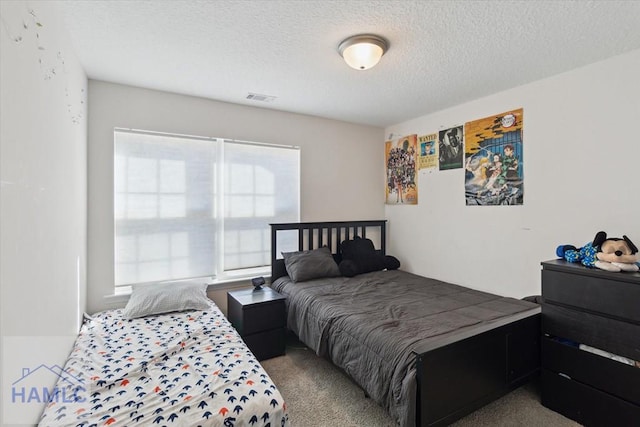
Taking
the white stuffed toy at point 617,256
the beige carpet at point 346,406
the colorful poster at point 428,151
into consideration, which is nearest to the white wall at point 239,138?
the colorful poster at point 428,151

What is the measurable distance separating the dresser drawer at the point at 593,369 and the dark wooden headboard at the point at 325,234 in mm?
2265

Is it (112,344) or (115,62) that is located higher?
(115,62)

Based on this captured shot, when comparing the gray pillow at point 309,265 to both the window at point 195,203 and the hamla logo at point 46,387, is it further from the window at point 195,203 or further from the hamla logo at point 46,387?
the hamla logo at point 46,387

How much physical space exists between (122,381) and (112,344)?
1.72 ft

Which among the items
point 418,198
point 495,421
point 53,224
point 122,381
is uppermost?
point 418,198

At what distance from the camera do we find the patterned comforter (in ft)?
4.44

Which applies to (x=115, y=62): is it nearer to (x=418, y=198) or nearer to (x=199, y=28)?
(x=199, y=28)

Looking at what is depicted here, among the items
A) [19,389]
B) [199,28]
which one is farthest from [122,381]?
[199,28]

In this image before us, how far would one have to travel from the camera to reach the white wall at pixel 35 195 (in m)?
1.10

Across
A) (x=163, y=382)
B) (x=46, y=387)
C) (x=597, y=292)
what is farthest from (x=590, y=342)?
(x=46, y=387)

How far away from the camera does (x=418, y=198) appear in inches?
150

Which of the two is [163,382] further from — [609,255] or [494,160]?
[494,160]

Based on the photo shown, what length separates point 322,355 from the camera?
2350mm

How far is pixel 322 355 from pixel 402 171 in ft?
8.50
